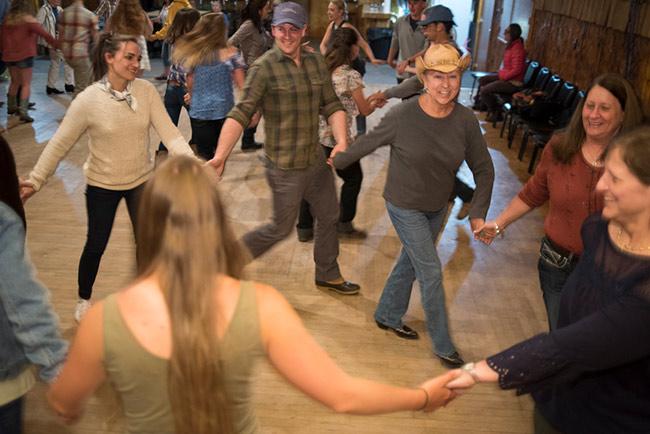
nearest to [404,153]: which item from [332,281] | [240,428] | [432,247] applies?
[432,247]

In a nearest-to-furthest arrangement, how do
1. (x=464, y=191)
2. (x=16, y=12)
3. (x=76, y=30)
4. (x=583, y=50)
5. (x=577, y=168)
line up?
(x=577, y=168)
(x=464, y=191)
(x=583, y=50)
(x=16, y=12)
(x=76, y=30)

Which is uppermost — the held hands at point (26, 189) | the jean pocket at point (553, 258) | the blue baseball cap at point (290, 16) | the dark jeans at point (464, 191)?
the blue baseball cap at point (290, 16)

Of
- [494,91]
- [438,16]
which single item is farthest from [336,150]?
[494,91]

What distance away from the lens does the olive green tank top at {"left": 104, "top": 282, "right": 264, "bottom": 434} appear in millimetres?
1333

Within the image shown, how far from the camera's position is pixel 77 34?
773 centimetres

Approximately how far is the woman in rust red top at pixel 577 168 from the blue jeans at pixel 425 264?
559mm

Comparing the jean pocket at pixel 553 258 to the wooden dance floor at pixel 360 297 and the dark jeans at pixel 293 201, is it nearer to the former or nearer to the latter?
the wooden dance floor at pixel 360 297

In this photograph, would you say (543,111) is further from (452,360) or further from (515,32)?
(452,360)

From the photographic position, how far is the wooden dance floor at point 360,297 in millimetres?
2982

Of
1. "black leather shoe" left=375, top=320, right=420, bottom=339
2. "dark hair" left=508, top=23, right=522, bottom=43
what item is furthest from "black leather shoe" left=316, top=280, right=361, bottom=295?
"dark hair" left=508, top=23, right=522, bottom=43

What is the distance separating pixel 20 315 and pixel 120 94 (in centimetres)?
174

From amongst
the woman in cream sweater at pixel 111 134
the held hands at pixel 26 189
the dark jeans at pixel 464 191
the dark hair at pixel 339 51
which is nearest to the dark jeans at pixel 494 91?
the dark jeans at pixel 464 191

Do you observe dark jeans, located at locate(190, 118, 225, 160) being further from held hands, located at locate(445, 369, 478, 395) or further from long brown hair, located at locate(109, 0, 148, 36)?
held hands, located at locate(445, 369, 478, 395)

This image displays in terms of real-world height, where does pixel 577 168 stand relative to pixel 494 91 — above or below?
above
